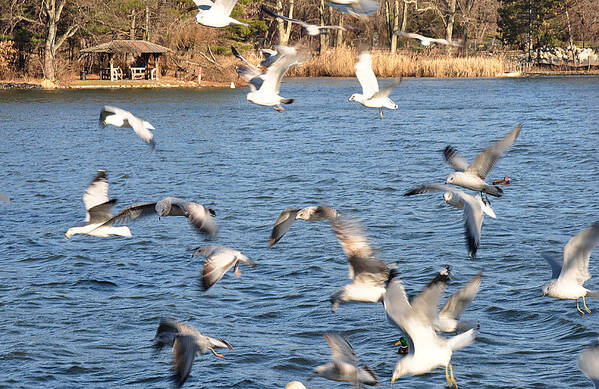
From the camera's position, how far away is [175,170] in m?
25.2

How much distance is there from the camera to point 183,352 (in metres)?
7.75

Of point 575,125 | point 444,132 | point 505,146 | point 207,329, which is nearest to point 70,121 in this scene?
point 444,132

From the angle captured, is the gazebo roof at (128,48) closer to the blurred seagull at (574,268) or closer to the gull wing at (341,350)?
the blurred seagull at (574,268)

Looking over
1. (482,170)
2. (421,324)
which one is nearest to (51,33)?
(482,170)

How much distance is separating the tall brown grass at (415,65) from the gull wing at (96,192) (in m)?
49.3

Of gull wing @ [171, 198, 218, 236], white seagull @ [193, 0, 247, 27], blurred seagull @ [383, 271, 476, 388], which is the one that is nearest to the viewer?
blurred seagull @ [383, 271, 476, 388]

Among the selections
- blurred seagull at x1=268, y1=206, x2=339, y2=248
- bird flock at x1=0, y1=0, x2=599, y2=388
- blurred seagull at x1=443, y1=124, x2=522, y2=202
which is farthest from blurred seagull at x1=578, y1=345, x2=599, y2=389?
blurred seagull at x1=443, y1=124, x2=522, y2=202

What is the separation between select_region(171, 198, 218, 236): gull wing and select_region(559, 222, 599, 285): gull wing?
350 cm

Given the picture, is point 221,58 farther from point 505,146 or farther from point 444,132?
point 505,146

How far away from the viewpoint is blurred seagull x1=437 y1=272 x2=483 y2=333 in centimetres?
798

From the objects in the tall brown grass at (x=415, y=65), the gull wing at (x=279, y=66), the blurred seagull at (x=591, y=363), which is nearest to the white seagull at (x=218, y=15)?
the gull wing at (x=279, y=66)

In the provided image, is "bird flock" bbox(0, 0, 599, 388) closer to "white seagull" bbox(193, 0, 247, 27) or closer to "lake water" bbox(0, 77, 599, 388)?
"white seagull" bbox(193, 0, 247, 27)

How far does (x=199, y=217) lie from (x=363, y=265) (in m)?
2.39

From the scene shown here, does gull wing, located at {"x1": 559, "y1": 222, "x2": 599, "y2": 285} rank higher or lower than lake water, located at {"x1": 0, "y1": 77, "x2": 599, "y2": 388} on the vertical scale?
higher
